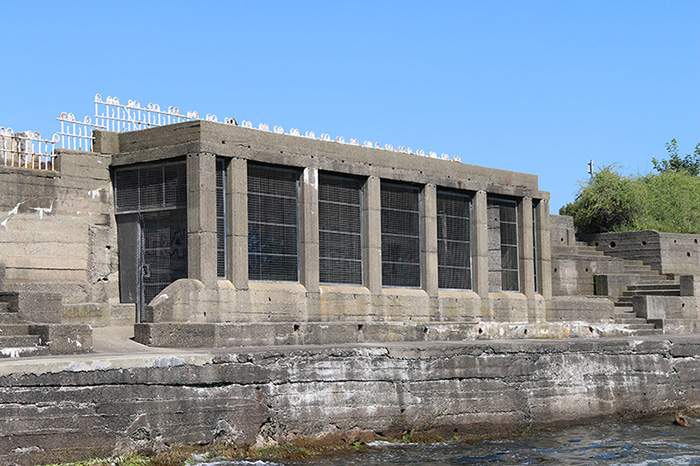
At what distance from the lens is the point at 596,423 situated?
828 inches

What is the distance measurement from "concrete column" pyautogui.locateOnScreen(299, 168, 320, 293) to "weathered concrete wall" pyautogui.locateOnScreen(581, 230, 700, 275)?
20.3 metres

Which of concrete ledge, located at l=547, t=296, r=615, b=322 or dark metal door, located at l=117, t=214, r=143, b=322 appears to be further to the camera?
concrete ledge, located at l=547, t=296, r=615, b=322

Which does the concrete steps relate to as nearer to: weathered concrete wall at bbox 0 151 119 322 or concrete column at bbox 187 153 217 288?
concrete column at bbox 187 153 217 288

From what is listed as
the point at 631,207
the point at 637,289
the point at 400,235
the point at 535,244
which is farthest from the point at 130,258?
the point at 631,207

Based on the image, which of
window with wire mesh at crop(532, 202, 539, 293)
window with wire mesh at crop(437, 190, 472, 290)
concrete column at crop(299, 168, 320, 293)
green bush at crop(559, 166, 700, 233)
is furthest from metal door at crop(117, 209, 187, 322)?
green bush at crop(559, 166, 700, 233)

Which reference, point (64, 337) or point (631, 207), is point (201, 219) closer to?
point (64, 337)

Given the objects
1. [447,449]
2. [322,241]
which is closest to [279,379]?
[447,449]

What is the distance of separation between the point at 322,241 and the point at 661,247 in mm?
20003

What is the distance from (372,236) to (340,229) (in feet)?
3.21

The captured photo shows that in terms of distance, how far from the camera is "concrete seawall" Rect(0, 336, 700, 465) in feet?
44.9

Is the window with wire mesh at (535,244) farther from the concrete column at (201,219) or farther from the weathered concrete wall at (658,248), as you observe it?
the concrete column at (201,219)

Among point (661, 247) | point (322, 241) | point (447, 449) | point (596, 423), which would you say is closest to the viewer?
point (447, 449)

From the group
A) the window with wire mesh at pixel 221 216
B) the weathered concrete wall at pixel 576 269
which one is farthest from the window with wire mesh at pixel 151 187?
the weathered concrete wall at pixel 576 269

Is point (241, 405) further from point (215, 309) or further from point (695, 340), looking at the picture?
point (695, 340)
